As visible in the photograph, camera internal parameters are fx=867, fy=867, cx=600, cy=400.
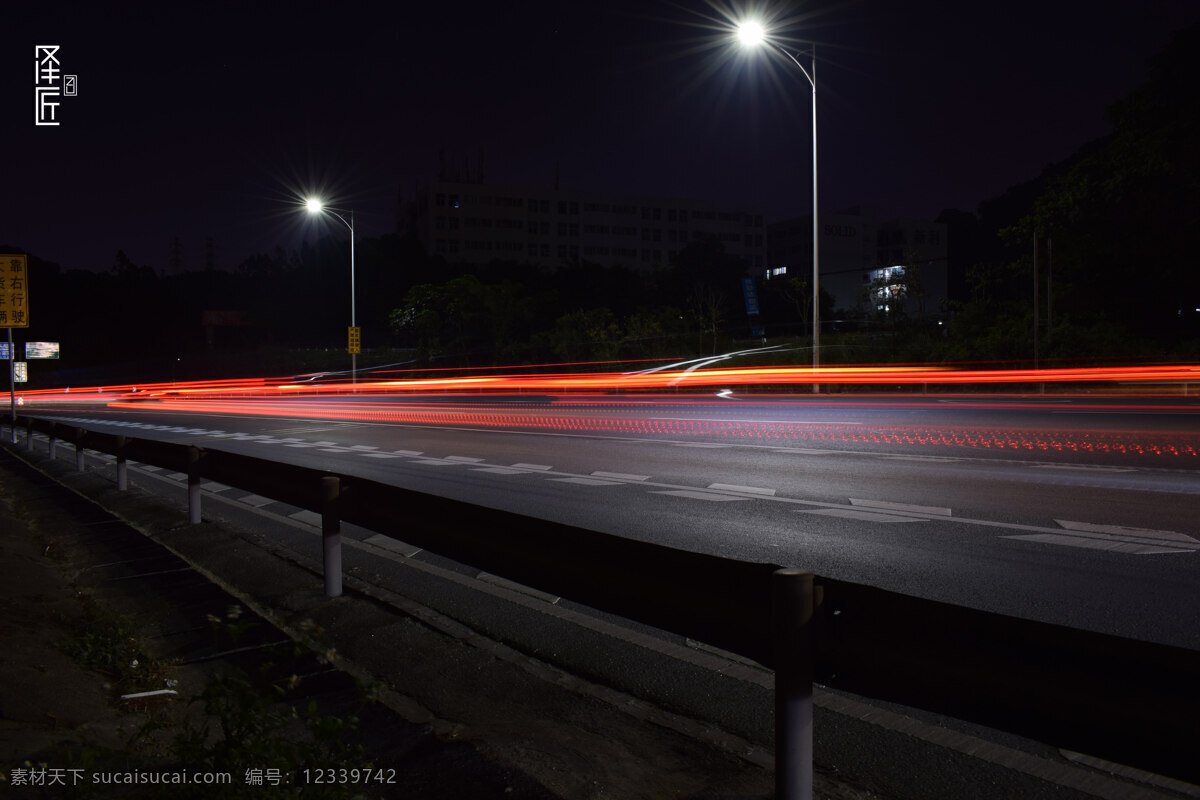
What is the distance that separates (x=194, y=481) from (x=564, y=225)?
416 ft

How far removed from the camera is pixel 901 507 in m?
8.92

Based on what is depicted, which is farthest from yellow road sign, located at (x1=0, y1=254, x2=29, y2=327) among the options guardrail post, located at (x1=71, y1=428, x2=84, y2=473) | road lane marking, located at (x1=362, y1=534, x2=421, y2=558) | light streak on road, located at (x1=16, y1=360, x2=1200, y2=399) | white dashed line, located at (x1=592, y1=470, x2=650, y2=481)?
road lane marking, located at (x1=362, y1=534, x2=421, y2=558)

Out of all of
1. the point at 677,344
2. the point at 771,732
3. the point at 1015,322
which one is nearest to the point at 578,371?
the point at 677,344

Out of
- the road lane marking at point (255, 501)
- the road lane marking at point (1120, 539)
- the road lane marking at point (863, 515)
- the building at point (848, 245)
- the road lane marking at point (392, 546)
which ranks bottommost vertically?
the road lane marking at point (255, 501)

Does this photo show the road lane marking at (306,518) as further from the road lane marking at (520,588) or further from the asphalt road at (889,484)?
the road lane marking at (520,588)

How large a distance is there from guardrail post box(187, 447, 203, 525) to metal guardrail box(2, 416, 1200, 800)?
532 cm

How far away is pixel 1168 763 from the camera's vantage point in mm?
2000

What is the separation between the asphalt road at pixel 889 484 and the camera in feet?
19.9

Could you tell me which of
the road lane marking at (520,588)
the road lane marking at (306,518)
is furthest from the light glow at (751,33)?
the road lane marking at (520,588)

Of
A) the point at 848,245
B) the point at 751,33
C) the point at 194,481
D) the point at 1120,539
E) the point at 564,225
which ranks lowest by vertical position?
the point at 1120,539

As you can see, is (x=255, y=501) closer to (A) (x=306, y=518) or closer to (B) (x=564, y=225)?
(A) (x=306, y=518)

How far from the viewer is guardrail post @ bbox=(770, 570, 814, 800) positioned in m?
2.71

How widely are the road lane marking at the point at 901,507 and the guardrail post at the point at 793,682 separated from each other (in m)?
6.26

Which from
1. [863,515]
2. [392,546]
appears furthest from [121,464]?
[863,515]
